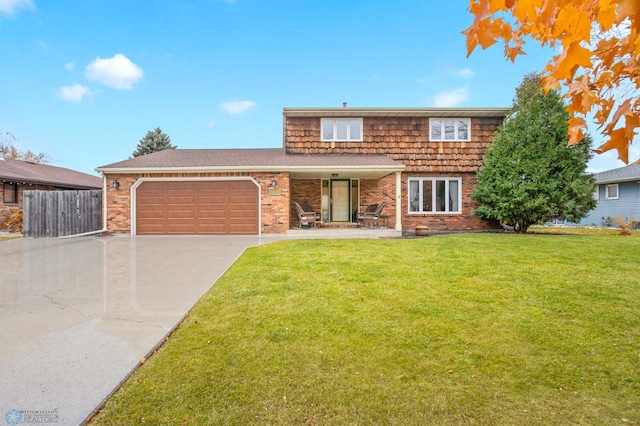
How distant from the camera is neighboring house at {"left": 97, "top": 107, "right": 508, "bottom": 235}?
12430 mm

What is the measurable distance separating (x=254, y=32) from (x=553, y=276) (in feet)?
57.5

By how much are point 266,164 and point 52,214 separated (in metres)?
8.47

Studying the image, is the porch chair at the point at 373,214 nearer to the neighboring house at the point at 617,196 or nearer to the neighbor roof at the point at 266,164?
the neighbor roof at the point at 266,164

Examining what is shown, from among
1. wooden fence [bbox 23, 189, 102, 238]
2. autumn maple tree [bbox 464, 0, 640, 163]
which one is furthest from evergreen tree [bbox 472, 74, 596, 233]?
wooden fence [bbox 23, 189, 102, 238]

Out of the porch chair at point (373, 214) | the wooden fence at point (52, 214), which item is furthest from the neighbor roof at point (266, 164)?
the wooden fence at point (52, 214)

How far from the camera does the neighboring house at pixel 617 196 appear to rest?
62.2 feet

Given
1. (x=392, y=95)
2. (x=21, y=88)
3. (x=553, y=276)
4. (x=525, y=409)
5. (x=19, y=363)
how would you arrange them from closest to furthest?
1. (x=525, y=409)
2. (x=19, y=363)
3. (x=553, y=276)
4. (x=392, y=95)
5. (x=21, y=88)

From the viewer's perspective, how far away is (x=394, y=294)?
4.34m

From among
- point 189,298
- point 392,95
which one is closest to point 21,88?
point 392,95

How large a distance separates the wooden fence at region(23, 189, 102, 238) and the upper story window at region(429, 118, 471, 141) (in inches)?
596

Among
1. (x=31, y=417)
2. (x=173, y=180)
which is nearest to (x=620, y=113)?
(x=31, y=417)

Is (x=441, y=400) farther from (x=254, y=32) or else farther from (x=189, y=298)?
(x=254, y=32)

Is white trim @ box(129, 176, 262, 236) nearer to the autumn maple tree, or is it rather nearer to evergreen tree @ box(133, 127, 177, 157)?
the autumn maple tree

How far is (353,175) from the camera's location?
1377 cm
